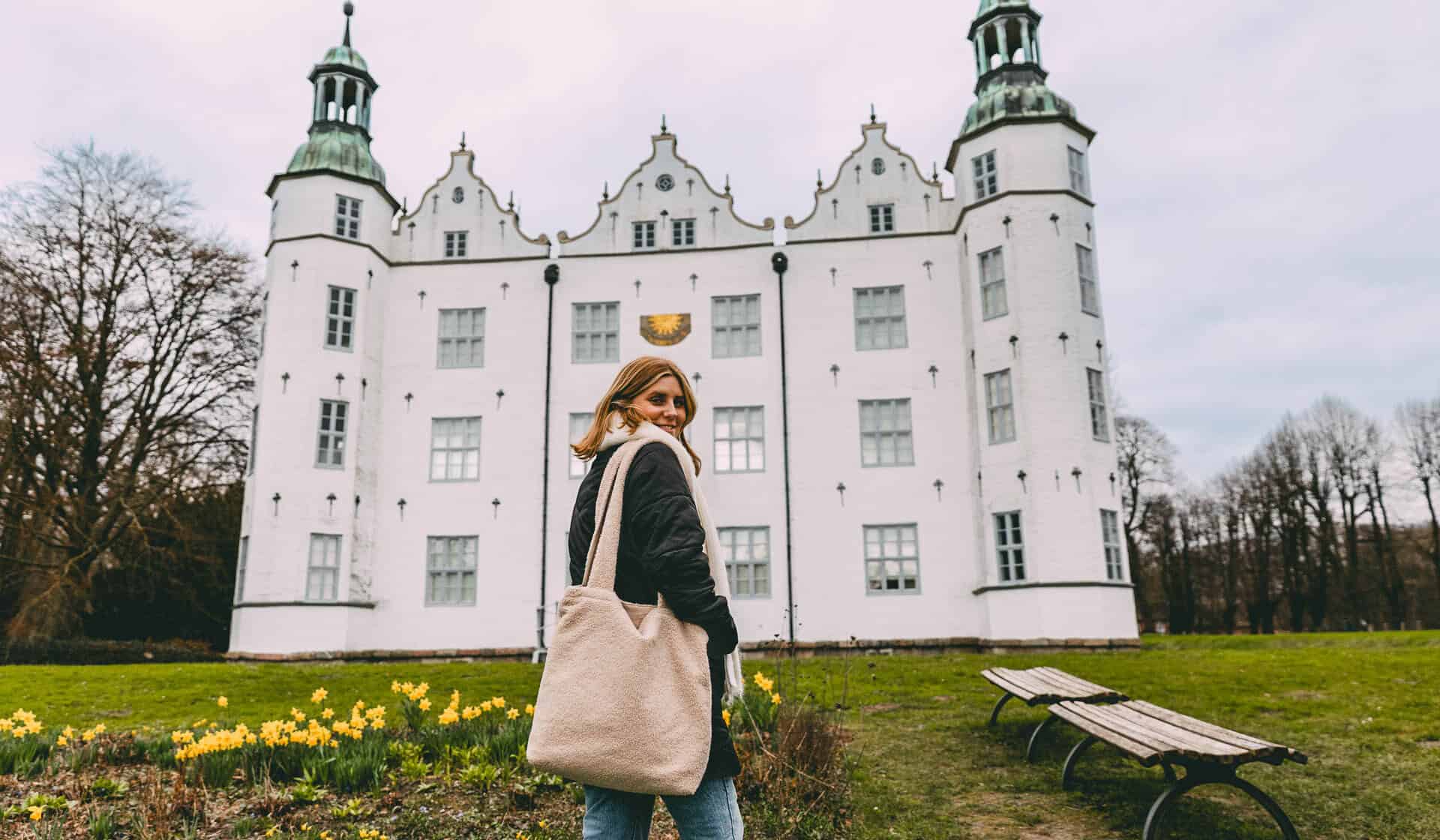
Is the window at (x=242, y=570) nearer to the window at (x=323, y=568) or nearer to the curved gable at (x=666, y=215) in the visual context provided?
the window at (x=323, y=568)

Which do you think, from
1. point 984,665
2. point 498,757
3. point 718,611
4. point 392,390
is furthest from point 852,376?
point 718,611

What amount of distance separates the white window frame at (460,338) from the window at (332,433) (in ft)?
8.29

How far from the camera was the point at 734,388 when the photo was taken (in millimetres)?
21406

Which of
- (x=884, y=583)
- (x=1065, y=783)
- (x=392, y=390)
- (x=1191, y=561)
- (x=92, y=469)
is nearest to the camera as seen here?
(x=1065, y=783)

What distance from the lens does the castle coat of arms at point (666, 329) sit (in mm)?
21859

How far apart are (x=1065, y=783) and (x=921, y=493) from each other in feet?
44.9

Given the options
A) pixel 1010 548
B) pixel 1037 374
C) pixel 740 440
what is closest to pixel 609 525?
pixel 1010 548

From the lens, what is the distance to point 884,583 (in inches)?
787

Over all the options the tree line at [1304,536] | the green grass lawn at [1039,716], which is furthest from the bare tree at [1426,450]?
the green grass lawn at [1039,716]

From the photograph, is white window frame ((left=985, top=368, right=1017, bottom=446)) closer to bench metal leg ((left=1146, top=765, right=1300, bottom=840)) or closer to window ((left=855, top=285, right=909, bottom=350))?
window ((left=855, top=285, right=909, bottom=350))

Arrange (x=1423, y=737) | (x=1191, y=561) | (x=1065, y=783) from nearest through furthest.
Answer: (x=1065, y=783)
(x=1423, y=737)
(x=1191, y=561)

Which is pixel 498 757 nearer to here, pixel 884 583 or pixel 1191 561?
pixel 884 583

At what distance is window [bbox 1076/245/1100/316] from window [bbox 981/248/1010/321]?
5.38ft

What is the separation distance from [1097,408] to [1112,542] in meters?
2.91
